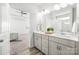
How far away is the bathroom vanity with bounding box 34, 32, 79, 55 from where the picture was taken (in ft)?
3.60

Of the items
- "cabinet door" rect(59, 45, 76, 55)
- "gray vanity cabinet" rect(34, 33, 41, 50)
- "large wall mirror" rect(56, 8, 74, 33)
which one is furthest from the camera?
"gray vanity cabinet" rect(34, 33, 41, 50)

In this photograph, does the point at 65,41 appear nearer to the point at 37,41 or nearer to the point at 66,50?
the point at 66,50

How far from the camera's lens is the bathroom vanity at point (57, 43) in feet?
3.60

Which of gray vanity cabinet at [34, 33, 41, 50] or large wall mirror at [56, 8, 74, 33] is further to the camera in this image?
gray vanity cabinet at [34, 33, 41, 50]

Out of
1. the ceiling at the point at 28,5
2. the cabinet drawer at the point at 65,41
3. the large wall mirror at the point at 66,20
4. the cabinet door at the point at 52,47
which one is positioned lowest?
the cabinet door at the point at 52,47

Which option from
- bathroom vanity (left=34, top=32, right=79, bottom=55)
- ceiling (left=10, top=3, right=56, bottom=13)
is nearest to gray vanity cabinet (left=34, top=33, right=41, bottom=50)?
bathroom vanity (left=34, top=32, right=79, bottom=55)

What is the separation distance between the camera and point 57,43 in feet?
4.30

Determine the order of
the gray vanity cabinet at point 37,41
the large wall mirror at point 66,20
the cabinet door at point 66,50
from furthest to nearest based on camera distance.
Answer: the gray vanity cabinet at point 37,41
the large wall mirror at point 66,20
the cabinet door at point 66,50

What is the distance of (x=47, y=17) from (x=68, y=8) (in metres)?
0.40

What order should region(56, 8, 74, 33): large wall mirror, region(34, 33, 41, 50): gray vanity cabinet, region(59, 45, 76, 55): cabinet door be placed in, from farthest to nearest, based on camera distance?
region(34, 33, 41, 50): gray vanity cabinet → region(56, 8, 74, 33): large wall mirror → region(59, 45, 76, 55): cabinet door

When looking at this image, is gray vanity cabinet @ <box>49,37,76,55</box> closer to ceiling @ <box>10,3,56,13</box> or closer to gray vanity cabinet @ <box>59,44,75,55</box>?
gray vanity cabinet @ <box>59,44,75,55</box>

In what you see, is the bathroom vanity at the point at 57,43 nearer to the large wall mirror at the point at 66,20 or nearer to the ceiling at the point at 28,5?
the large wall mirror at the point at 66,20

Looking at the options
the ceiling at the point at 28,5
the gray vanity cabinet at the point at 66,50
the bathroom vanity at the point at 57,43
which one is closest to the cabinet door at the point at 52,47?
the bathroom vanity at the point at 57,43

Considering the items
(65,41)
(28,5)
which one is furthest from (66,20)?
(28,5)
